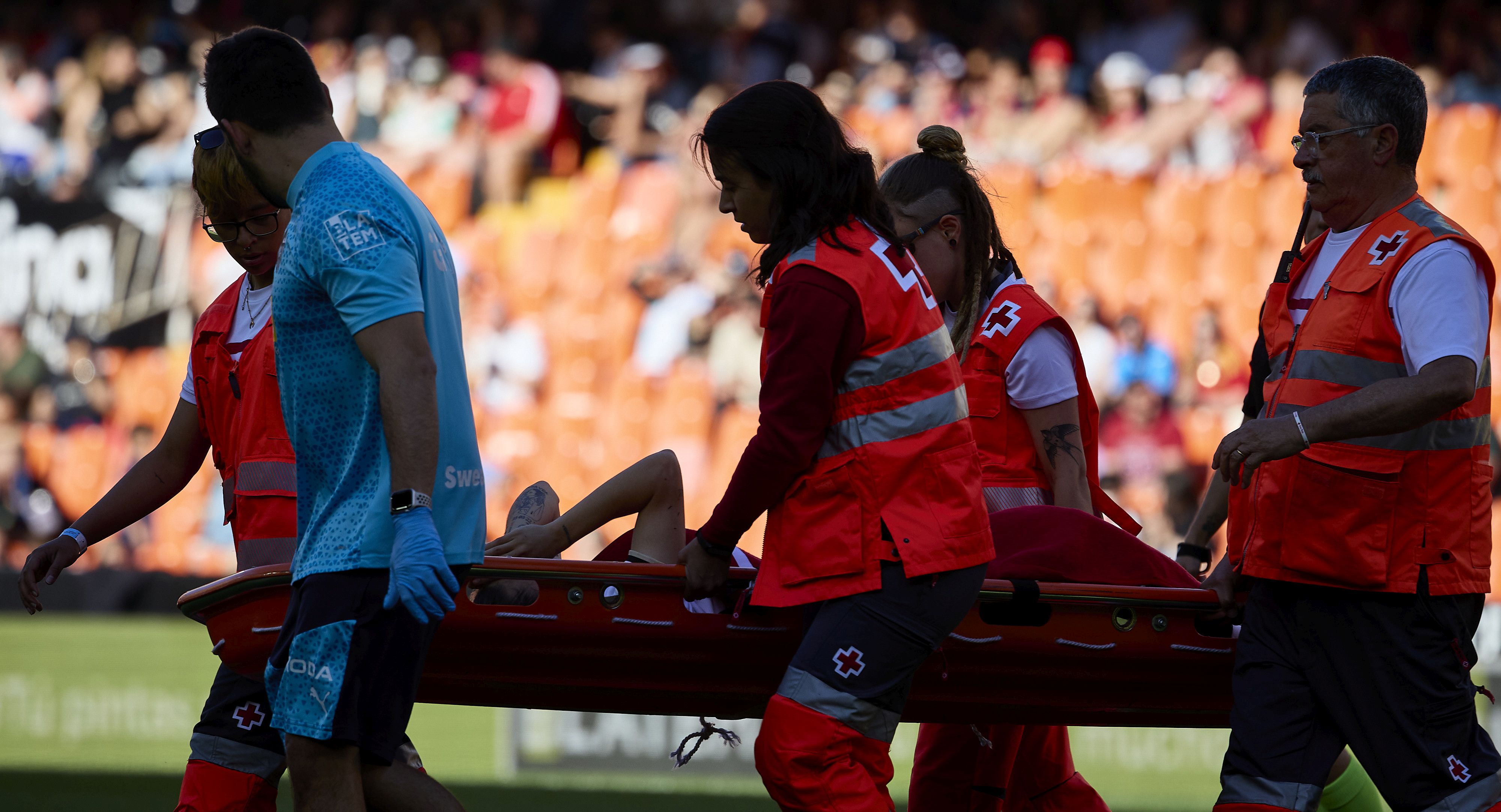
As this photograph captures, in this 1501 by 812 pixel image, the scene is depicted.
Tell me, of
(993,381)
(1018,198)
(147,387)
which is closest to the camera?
(993,381)

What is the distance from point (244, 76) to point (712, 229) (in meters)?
8.92

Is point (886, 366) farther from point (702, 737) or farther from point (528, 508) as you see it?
point (528, 508)

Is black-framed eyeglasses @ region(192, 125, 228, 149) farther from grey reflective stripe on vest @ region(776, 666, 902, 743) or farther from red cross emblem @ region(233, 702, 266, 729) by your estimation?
grey reflective stripe on vest @ region(776, 666, 902, 743)

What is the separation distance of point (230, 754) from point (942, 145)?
225 cm

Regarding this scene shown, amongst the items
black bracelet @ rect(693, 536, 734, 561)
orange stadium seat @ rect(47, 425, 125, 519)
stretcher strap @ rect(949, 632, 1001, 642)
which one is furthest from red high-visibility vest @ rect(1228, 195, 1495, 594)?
orange stadium seat @ rect(47, 425, 125, 519)

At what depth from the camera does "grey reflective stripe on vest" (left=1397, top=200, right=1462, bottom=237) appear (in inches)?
116

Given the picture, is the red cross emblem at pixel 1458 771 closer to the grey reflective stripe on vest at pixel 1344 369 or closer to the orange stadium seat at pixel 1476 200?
the grey reflective stripe on vest at pixel 1344 369

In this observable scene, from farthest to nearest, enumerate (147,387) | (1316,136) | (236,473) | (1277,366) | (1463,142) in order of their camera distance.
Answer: (147,387)
(1463,142)
(236,473)
(1277,366)
(1316,136)

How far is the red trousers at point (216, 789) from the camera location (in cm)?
339

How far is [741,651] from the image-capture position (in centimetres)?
334

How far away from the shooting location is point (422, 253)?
108 inches

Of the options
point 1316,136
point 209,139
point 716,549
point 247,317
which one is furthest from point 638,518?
point 1316,136

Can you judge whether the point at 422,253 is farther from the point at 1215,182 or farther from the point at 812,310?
the point at 1215,182

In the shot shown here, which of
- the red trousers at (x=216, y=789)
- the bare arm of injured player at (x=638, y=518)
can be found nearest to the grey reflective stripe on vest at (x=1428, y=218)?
the bare arm of injured player at (x=638, y=518)
